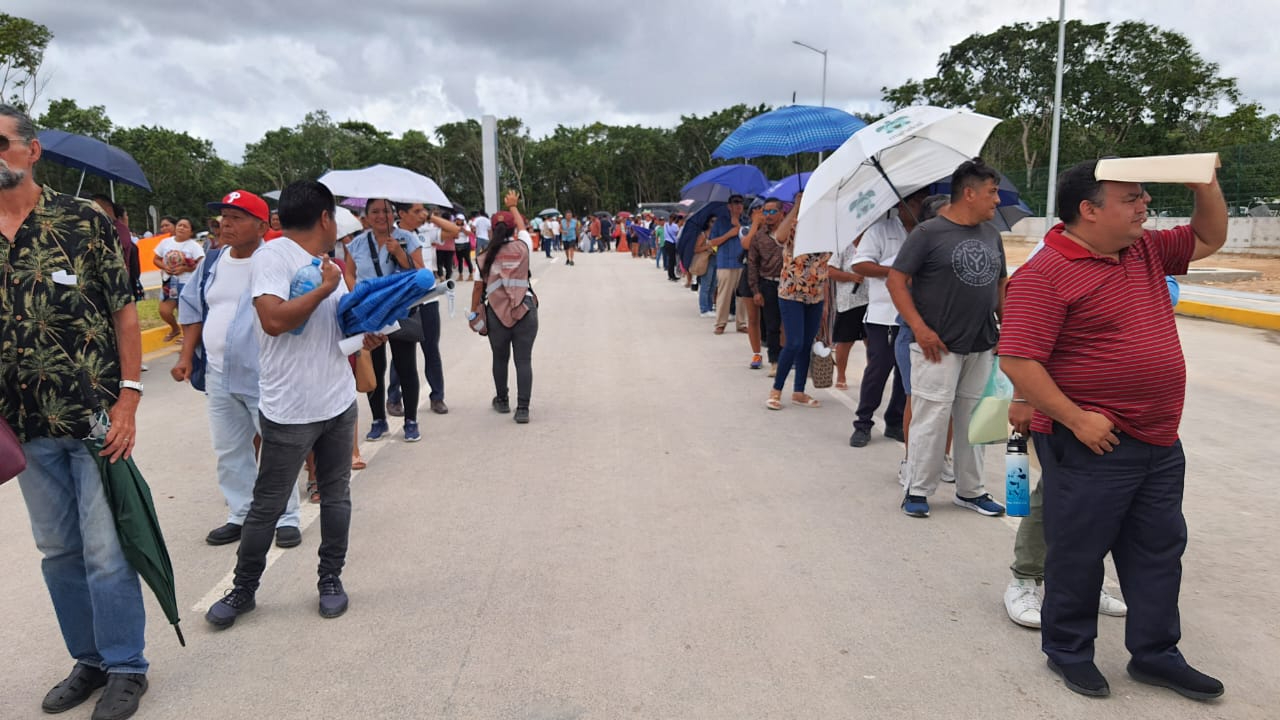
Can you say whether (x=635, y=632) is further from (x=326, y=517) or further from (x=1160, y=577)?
(x=1160, y=577)

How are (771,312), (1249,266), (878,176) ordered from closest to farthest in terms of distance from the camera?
(878,176), (771,312), (1249,266)

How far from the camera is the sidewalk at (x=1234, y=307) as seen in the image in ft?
40.0

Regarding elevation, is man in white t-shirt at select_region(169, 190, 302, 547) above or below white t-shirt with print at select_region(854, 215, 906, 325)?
below

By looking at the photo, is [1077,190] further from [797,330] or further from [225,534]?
[797,330]

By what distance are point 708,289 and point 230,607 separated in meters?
11.3

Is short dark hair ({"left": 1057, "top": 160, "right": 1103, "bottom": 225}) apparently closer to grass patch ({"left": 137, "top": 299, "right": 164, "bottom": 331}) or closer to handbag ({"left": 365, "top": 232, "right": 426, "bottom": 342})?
handbag ({"left": 365, "top": 232, "right": 426, "bottom": 342})

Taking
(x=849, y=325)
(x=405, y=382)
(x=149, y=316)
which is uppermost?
(x=849, y=325)

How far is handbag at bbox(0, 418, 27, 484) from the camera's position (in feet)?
8.56

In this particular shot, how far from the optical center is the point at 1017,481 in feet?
11.6

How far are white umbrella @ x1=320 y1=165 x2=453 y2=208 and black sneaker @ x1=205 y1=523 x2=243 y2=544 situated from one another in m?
2.39

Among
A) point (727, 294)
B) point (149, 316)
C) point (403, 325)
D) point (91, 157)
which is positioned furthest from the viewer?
point (149, 316)

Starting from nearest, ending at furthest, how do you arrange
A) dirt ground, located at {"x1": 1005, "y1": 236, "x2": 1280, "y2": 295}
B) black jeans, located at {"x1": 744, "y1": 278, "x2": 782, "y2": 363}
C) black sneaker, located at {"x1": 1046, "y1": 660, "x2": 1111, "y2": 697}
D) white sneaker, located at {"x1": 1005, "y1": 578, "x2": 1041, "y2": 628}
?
black sneaker, located at {"x1": 1046, "y1": 660, "x2": 1111, "y2": 697} → white sneaker, located at {"x1": 1005, "y1": 578, "x2": 1041, "y2": 628} → black jeans, located at {"x1": 744, "y1": 278, "x2": 782, "y2": 363} → dirt ground, located at {"x1": 1005, "y1": 236, "x2": 1280, "y2": 295}

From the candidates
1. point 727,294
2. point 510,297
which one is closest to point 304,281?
point 510,297

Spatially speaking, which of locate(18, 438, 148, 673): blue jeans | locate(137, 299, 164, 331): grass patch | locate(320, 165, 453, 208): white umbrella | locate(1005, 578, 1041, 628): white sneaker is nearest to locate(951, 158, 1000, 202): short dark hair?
locate(1005, 578, 1041, 628): white sneaker
